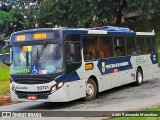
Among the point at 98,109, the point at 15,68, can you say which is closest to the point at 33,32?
the point at 15,68

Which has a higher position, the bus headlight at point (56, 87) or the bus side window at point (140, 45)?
the bus side window at point (140, 45)

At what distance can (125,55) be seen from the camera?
1717 centimetres

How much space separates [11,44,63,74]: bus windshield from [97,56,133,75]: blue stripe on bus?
2.55 m

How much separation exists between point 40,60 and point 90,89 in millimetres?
2435

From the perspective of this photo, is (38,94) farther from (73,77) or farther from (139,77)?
(139,77)

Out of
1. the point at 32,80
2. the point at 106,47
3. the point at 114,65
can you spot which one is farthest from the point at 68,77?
the point at 114,65

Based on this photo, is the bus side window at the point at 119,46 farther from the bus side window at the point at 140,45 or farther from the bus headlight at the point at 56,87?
the bus headlight at the point at 56,87

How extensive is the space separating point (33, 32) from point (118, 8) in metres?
31.1

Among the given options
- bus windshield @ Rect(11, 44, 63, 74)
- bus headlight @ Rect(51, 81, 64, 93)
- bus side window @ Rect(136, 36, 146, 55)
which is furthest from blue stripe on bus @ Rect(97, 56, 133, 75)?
bus headlight @ Rect(51, 81, 64, 93)

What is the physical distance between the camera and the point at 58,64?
1259cm

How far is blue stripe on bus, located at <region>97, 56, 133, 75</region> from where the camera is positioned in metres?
15.0

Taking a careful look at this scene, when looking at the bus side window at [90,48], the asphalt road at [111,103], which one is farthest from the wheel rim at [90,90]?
the bus side window at [90,48]

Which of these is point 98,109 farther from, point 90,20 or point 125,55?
point 90,20

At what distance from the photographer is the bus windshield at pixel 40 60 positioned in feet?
41.2
